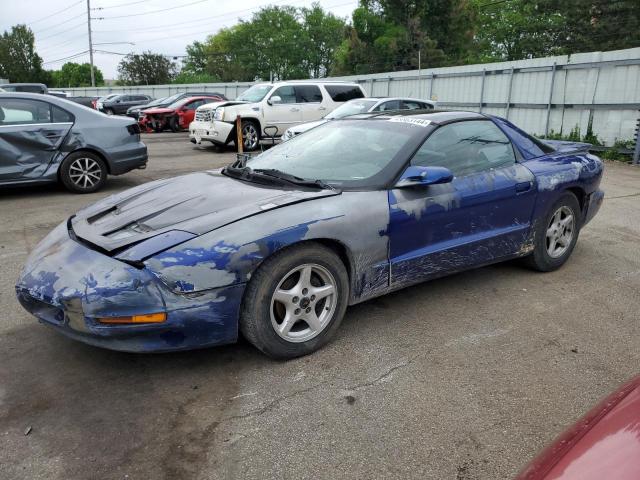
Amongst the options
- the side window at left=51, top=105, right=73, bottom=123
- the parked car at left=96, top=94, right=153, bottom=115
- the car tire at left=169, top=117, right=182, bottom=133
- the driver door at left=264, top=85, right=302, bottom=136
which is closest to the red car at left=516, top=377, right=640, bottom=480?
the side window at left=51, top=105, right=73, bottom=123

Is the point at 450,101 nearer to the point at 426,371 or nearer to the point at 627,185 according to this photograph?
the point at 627,185

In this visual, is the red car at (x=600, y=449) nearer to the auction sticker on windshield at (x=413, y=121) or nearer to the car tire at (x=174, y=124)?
the auction sticker on windshield at (x=413, y=121)

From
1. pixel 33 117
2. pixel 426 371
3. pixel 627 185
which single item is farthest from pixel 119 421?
pixel 627 185

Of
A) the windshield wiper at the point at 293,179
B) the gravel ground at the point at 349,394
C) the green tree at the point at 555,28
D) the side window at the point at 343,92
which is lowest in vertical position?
the gravel ground at the point at 349,394

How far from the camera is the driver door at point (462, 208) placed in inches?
142

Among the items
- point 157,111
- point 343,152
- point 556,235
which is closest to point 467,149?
point 343,152

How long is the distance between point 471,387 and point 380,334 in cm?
76

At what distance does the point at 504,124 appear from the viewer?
15.0 feet

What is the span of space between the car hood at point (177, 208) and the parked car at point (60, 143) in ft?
14.6

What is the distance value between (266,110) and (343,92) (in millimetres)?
2353

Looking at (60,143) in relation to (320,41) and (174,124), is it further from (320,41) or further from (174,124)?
(320,41)

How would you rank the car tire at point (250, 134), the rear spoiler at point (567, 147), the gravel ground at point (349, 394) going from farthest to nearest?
the car tire at point (250, 134) → the rear spoiler at point (567, 147) → the gravel ground at point (349, 394)

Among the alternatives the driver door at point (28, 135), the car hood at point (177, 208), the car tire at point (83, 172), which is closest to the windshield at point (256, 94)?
the car tire at point (83, 172)

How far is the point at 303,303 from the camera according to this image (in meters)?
3.19
